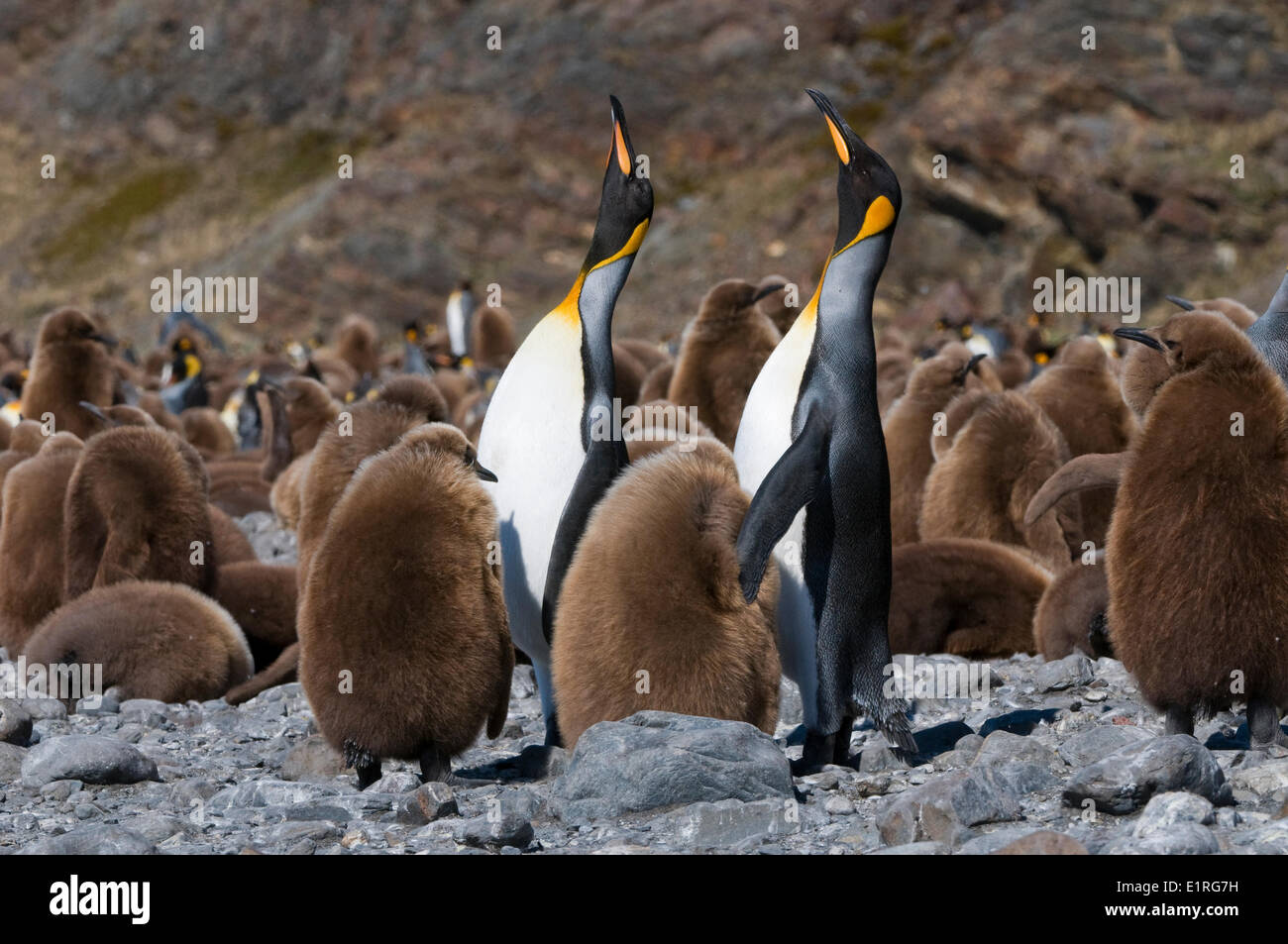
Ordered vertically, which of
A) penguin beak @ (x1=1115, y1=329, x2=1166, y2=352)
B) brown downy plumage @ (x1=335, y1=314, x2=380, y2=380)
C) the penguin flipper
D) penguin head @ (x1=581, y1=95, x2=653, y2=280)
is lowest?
the penguin flipper

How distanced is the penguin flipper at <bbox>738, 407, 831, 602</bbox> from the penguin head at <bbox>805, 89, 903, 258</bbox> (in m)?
0.57

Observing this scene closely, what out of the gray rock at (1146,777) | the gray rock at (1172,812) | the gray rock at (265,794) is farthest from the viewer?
the gray rock at (265,794)

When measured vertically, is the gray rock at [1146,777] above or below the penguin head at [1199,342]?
below

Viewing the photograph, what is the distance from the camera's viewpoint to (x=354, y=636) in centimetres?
405

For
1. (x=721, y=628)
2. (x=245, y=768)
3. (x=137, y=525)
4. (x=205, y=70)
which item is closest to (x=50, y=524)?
(x=137, y=525)

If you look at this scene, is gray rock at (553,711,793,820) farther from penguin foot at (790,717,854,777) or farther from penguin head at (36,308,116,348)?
penguin head at (36,308,116,348)

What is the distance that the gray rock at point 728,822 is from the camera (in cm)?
343

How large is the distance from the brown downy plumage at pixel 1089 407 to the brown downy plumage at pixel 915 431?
1.37ft

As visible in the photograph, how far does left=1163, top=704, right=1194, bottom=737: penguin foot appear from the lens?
413 cm

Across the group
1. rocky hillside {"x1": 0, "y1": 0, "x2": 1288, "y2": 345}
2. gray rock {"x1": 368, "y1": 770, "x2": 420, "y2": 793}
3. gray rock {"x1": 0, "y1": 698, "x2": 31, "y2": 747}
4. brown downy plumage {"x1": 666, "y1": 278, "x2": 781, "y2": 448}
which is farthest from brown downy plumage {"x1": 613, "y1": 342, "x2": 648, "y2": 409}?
rocky hillside {"x1": 0, "y1": 0, "x2": 1288, "y2": 345}

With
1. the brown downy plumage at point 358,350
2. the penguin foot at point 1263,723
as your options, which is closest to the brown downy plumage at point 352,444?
the penguin foot at point 1263,723

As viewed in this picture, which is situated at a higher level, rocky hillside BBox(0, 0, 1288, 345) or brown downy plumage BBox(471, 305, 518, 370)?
rocky hillside BBox(0, 0, 1288, 345)

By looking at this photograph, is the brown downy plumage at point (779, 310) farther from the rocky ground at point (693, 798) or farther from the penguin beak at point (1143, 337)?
the rocky ground at point (693, 798)

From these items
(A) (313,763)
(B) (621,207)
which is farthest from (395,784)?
(B) (621,207)
